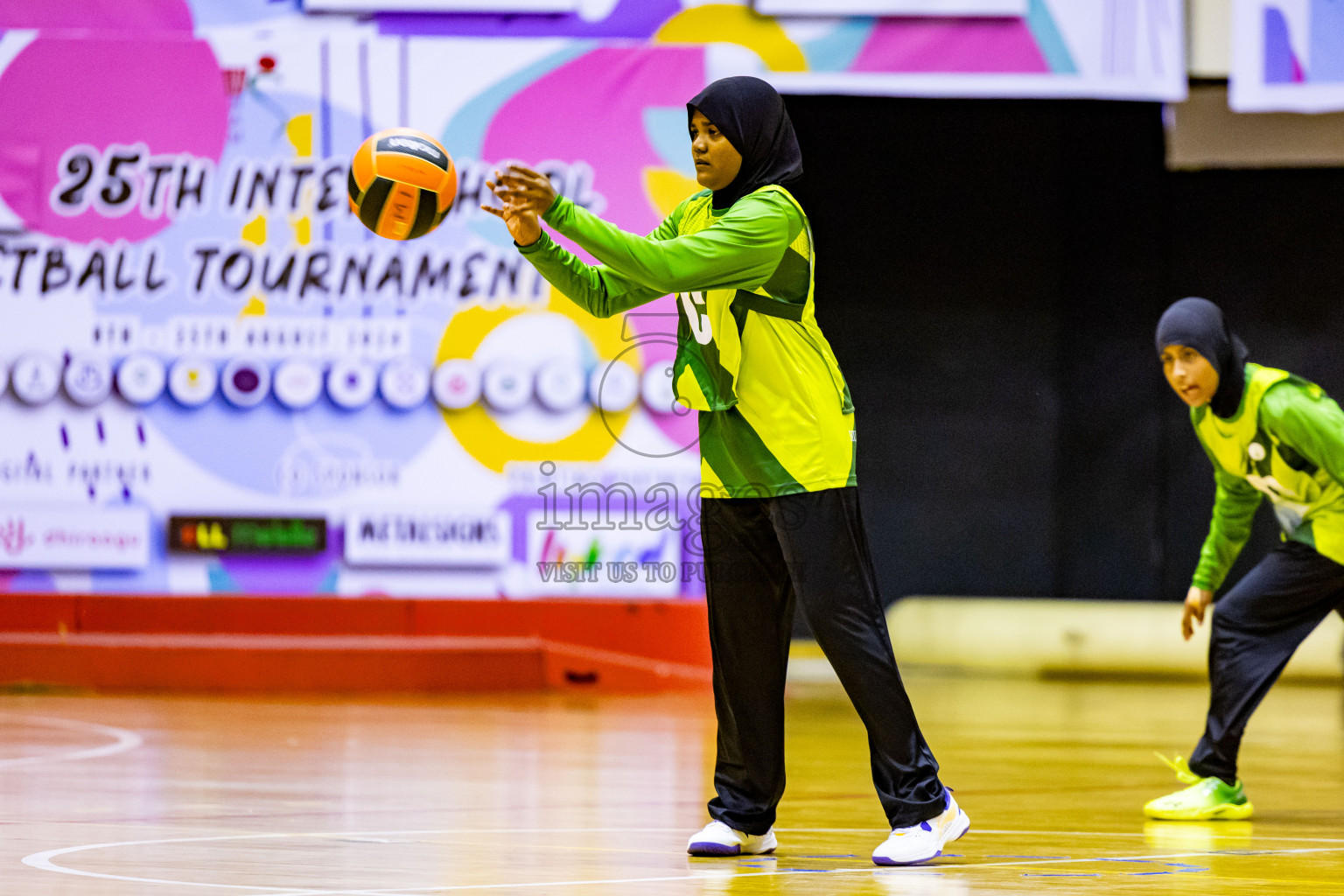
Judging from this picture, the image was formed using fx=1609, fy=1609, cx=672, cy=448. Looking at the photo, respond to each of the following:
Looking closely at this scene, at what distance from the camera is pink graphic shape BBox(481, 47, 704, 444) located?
29.3 ft

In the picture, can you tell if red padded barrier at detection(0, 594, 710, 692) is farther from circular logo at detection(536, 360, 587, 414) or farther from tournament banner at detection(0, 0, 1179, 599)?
circular logo at detection(536, 360, 587, 414)

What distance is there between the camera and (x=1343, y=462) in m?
4.41

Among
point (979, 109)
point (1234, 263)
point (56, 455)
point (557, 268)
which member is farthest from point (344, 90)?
point (1234, 263)

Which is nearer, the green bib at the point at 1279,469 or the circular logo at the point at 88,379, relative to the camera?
the green bib at the point at 1279,469

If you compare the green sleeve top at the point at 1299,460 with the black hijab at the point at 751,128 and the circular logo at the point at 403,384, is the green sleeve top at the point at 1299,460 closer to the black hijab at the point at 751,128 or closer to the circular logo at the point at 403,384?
the black hijab at the point at 751,128

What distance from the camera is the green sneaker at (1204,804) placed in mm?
4449

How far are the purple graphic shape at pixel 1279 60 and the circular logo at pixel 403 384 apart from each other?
15.9 feet

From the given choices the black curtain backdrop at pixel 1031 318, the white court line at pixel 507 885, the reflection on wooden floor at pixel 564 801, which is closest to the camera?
the white court line at pixel 507 885

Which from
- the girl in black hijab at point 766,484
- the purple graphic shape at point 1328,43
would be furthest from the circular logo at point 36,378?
the purple graphic shape at point 1328,43

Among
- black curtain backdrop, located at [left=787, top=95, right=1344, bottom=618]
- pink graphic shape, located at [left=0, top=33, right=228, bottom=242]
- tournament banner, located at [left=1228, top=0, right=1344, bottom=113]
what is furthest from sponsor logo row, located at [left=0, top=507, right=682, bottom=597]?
tournament banner, located at [left=1228, top=0, right=1344, bottom=113]

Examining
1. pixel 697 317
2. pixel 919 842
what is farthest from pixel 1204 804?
pixel 697 317

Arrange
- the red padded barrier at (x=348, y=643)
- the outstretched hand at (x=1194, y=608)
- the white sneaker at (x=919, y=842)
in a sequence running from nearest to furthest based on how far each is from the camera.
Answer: the white sneaker at (x=919, y=842)
the outstretched hand at (x=1194, y=608)
the red padded barrier at (x=348, y=643)

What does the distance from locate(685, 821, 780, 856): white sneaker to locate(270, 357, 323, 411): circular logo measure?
5670 millimetres

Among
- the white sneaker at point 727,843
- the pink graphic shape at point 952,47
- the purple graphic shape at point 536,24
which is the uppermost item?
the purple graphic shape at point 536,24
